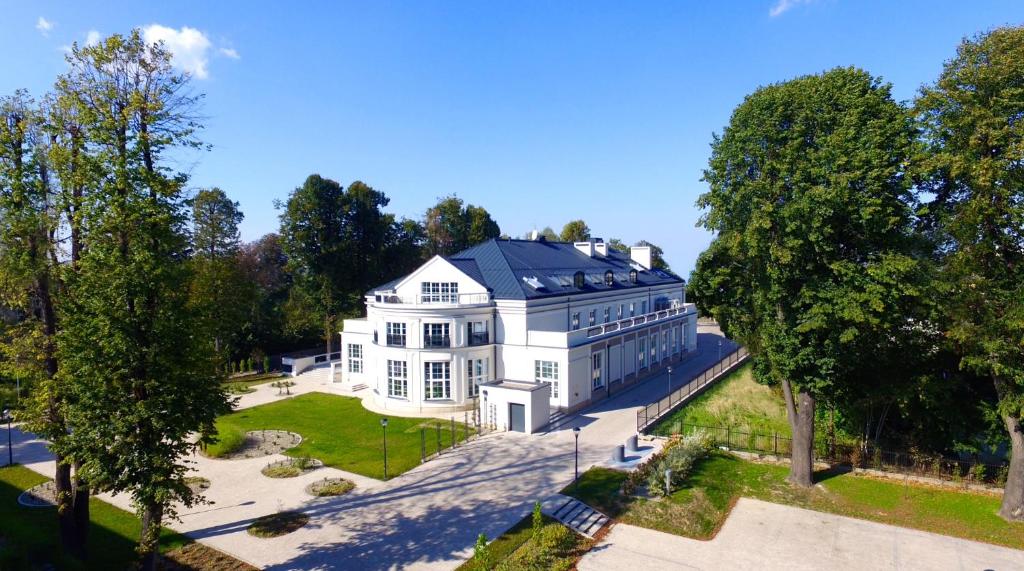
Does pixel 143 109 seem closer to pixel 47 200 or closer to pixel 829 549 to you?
pixel 47 200

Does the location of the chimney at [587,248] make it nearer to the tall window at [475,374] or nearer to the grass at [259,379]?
the tall window at [475,374]

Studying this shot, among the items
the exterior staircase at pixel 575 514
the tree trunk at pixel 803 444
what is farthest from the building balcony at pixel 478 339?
the tree trunk at pixel 803 444

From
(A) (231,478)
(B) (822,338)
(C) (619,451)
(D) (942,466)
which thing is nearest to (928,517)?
(D) (942,466)

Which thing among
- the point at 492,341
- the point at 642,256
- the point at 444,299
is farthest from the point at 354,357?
the point at 642,256

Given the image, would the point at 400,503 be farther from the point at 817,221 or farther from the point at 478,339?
the point at 817,221

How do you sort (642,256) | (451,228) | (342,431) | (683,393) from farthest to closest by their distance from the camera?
(451,228) → (642,256) → (683,393) → (342,431)

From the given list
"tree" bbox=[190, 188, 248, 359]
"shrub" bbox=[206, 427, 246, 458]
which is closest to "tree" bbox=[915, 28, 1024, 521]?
"shrub" bbox=[206, 427, 246, 458]

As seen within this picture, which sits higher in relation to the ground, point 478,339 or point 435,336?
point 435,336
